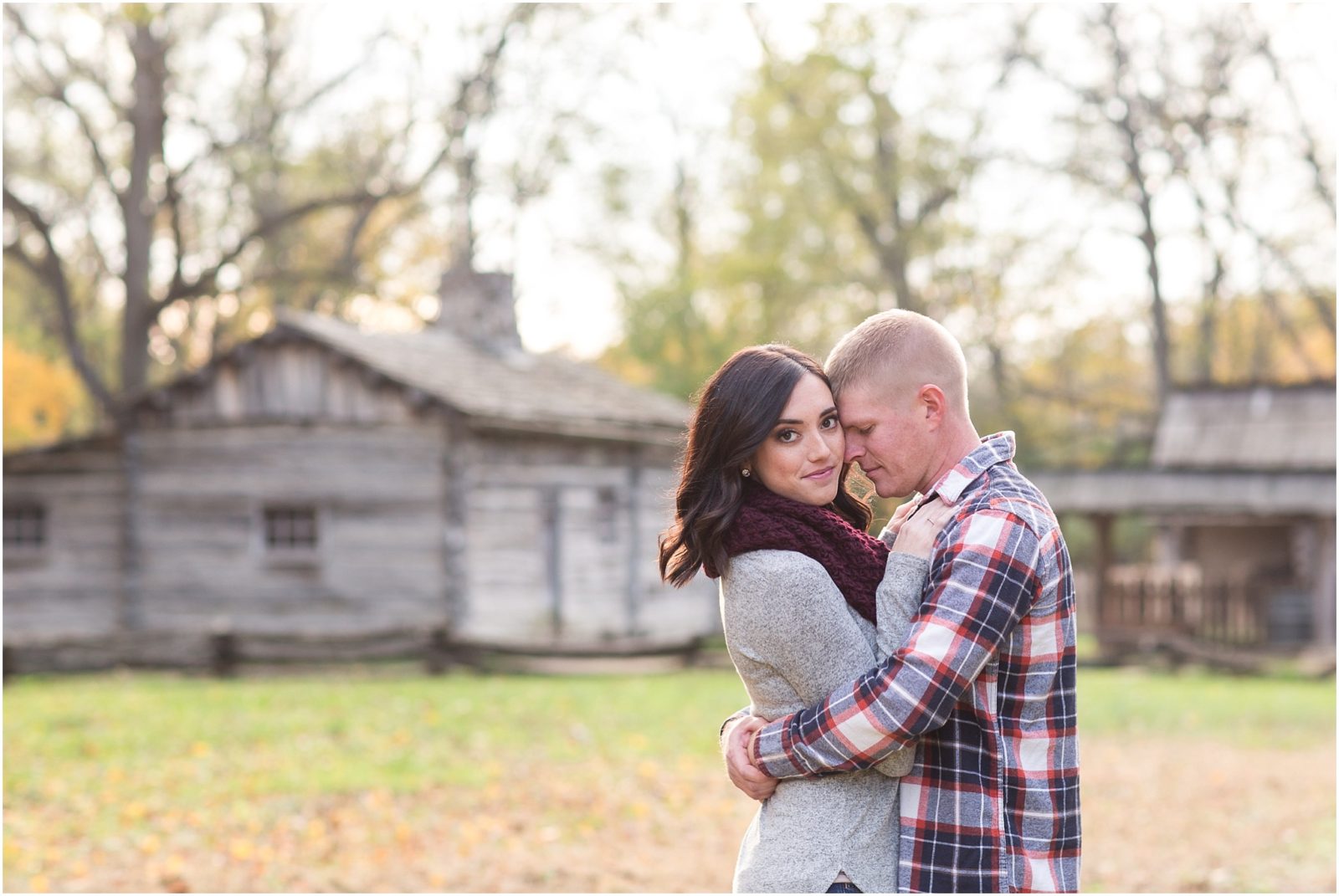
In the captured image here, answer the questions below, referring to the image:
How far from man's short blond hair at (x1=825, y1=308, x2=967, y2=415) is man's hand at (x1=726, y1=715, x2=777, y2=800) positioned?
87 centimetres

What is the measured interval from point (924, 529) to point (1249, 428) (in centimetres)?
2277

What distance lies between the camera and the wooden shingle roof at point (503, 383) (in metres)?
19.1

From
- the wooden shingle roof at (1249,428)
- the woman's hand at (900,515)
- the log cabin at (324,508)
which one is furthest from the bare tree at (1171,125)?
the woman's hand at (900,515)

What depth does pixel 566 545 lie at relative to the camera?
806 inches

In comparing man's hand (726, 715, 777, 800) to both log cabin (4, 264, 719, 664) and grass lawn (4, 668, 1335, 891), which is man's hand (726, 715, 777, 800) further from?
log cabin (4, 264, 719, 664)

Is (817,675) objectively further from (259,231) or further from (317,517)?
Result: (259,231)

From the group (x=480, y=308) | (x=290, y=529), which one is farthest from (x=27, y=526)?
(x=480, y=308)

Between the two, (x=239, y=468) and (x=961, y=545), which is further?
(x=239, y=468)

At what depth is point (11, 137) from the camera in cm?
2844

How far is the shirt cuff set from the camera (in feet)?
10.0

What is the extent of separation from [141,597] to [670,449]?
30.4 feet

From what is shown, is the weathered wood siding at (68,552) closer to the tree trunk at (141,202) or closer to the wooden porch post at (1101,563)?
the tree trunk at (141,202)

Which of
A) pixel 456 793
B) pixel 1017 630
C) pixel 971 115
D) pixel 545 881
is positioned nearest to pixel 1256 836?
pixel 545 881

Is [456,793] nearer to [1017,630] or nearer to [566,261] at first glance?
[1017,630]
